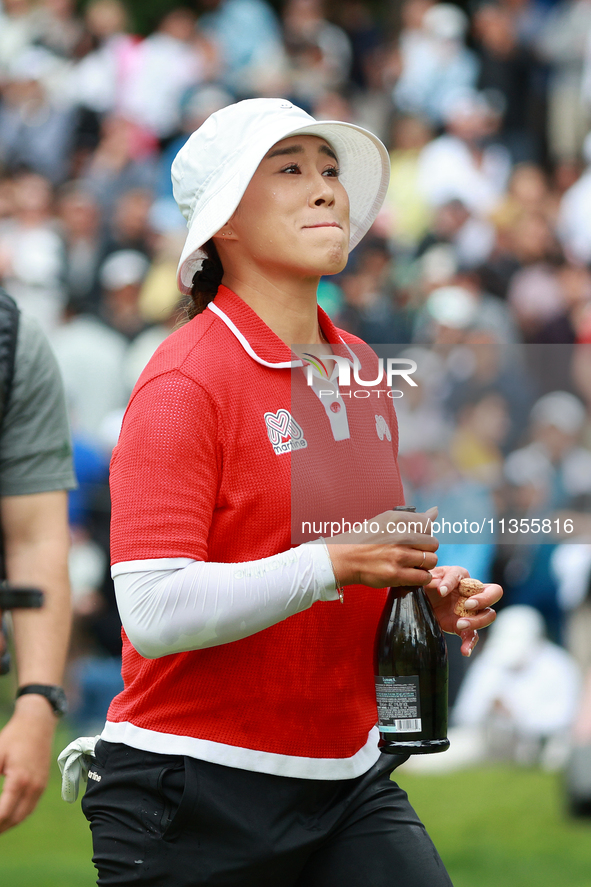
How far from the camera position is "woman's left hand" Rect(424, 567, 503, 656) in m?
2.27

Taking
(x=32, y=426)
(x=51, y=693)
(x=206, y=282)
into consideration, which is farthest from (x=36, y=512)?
(x=206, y=282)

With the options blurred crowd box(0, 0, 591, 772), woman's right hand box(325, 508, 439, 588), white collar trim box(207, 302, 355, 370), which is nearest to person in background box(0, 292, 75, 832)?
white collar trim box(207, 302, 355, 370)

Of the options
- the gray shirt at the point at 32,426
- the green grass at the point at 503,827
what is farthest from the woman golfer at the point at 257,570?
the green grass at the point at 503,827

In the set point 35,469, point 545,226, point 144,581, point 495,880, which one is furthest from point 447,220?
point 144,581

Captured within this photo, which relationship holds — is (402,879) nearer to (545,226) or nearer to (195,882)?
(195,882)

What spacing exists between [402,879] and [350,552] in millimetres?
671

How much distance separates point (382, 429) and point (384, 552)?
1.39ft

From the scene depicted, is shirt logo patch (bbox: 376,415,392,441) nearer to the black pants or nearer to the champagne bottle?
the champagne bottle

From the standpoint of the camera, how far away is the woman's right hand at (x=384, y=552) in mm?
2018

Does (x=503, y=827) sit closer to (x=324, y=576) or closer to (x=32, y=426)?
(x=32, y=426)

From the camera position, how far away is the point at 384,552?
2.02m

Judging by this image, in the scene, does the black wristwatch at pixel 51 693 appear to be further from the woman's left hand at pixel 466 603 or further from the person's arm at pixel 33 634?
the woman's left hand at pixel 466 603

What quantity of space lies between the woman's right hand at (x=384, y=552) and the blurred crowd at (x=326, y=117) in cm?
189

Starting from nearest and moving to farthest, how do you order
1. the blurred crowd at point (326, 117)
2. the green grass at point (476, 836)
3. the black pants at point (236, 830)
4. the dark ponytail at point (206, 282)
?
the black pants at point (236, 830), the dark ponytail at point (206, 282), the green grass at point (476, 836), the blurred crowd at point (326, 117)
